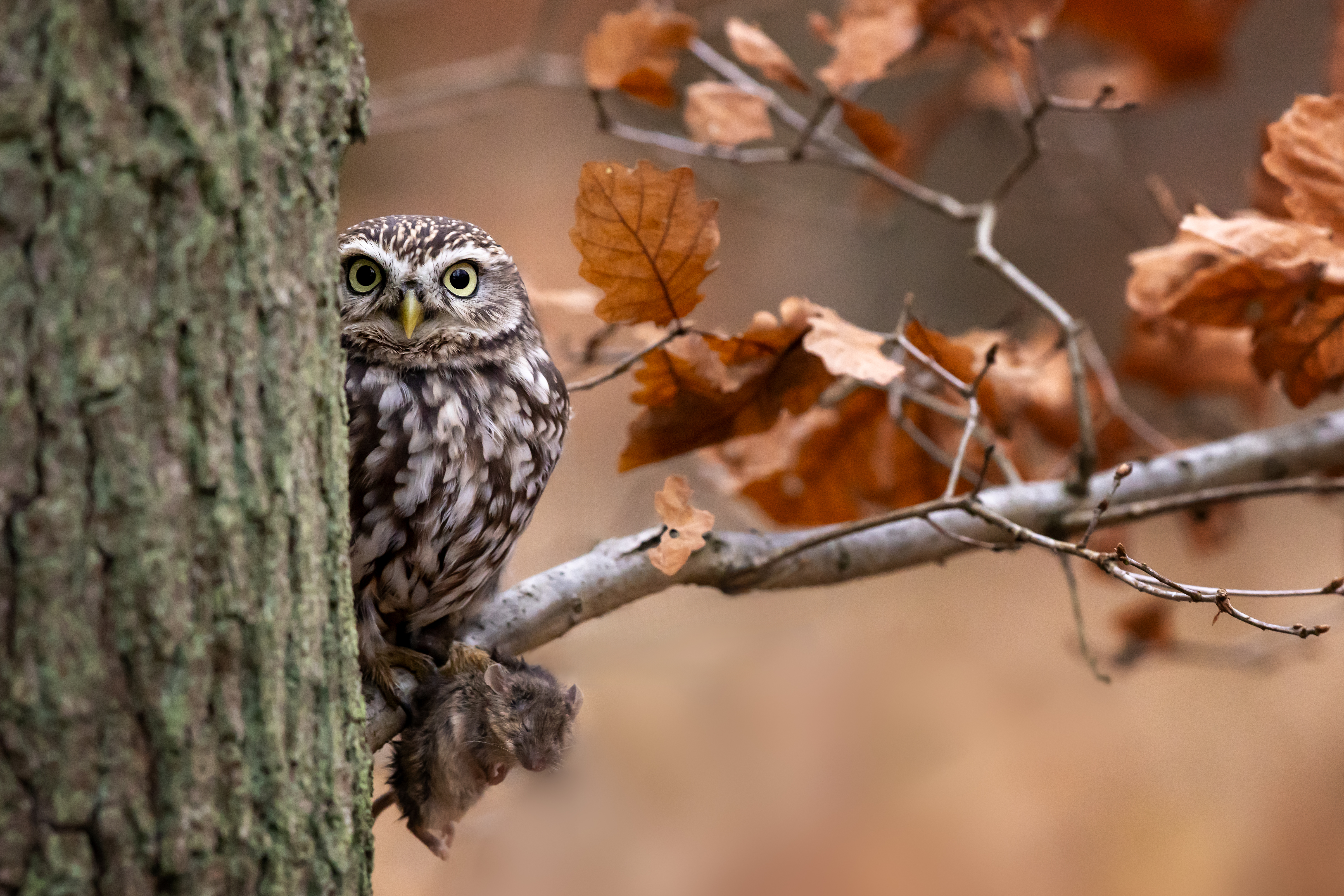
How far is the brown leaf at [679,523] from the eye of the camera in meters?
1.60

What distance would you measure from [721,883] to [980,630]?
1996mm

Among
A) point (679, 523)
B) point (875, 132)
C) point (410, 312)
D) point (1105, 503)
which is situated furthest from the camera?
point (875, 132)

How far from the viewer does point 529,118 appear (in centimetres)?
628

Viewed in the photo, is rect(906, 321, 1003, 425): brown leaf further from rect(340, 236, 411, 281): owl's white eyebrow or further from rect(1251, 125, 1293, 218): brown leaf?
rect(340, 236, 411, 281): owl's white eyebrow

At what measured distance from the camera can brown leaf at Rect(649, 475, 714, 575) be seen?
5.25ft

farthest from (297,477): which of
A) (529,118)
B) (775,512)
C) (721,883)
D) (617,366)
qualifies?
(529,118)

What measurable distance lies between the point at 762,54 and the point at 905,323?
751mm

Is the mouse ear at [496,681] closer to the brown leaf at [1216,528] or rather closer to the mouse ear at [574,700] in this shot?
the mouse ear at [574,700]

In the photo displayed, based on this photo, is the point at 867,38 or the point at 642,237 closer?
the point at 642,237

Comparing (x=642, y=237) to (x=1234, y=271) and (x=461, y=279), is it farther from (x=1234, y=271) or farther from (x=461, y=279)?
(x=1234, y=271)

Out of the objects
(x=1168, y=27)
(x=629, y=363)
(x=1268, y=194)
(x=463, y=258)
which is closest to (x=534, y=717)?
(x=629, y=363)

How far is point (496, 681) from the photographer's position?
5.53ft

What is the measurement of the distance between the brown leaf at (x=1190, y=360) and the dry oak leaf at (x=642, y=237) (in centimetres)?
134

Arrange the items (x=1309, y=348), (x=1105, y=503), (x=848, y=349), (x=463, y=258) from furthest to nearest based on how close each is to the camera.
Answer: (x=1309, y=348), (x=463, y=258), (x=848, y=349), (x=1105, y=503)
